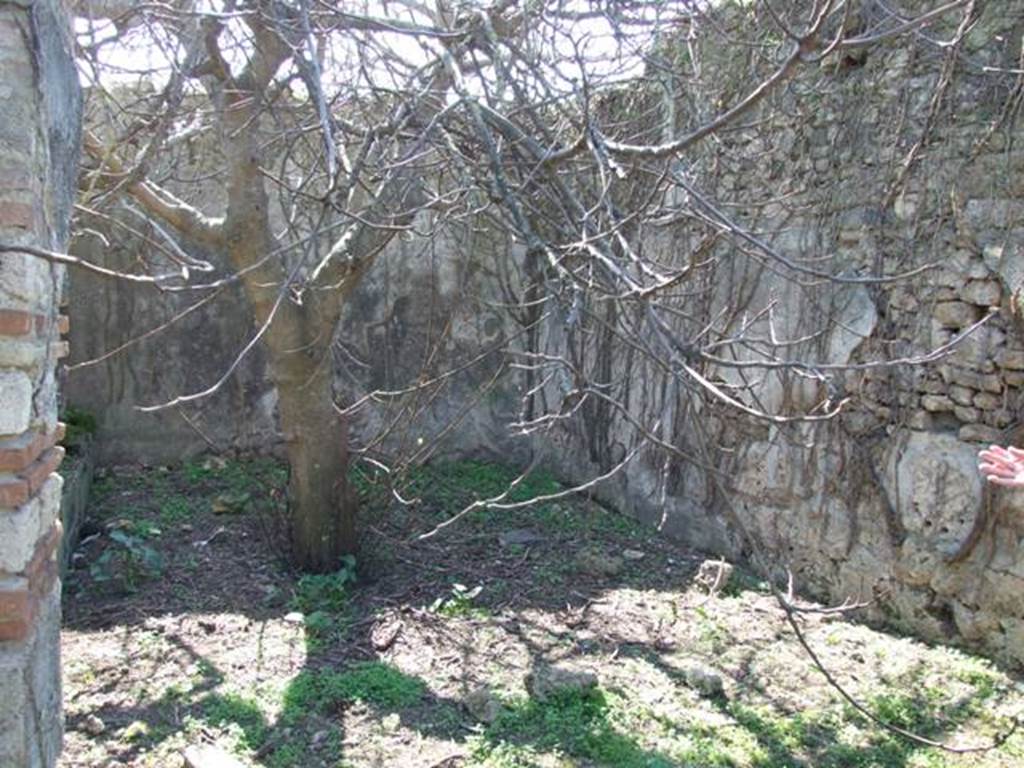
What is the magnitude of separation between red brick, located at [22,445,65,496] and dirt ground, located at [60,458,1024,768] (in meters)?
1.14

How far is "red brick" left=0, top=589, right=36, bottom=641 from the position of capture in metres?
2.11

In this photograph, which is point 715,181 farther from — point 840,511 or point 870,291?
point 840,511

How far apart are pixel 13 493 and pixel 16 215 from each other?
2.11ft

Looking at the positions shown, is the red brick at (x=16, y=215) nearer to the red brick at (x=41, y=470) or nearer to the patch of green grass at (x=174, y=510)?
the red brick at (x=41, y=470)

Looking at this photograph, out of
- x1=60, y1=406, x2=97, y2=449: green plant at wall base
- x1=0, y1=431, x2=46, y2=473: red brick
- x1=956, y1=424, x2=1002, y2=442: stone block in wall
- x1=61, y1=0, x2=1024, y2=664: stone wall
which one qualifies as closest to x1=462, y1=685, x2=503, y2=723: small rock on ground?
x1=61, y1=0, x2=1024, y2=664: stone wall

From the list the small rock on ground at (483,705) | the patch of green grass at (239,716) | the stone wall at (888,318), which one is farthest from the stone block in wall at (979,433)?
the patch of green grass at (239,716)

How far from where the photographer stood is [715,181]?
16.8 ft

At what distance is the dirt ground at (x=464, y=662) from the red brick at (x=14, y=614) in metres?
1.06

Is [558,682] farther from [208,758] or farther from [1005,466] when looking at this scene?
[1005,466]

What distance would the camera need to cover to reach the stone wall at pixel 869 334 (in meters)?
3.75

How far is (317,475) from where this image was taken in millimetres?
4512

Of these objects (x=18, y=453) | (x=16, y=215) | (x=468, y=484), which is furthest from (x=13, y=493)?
(x=468, y=484)

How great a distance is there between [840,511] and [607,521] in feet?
5.68

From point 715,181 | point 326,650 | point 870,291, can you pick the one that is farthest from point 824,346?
point 326,650
